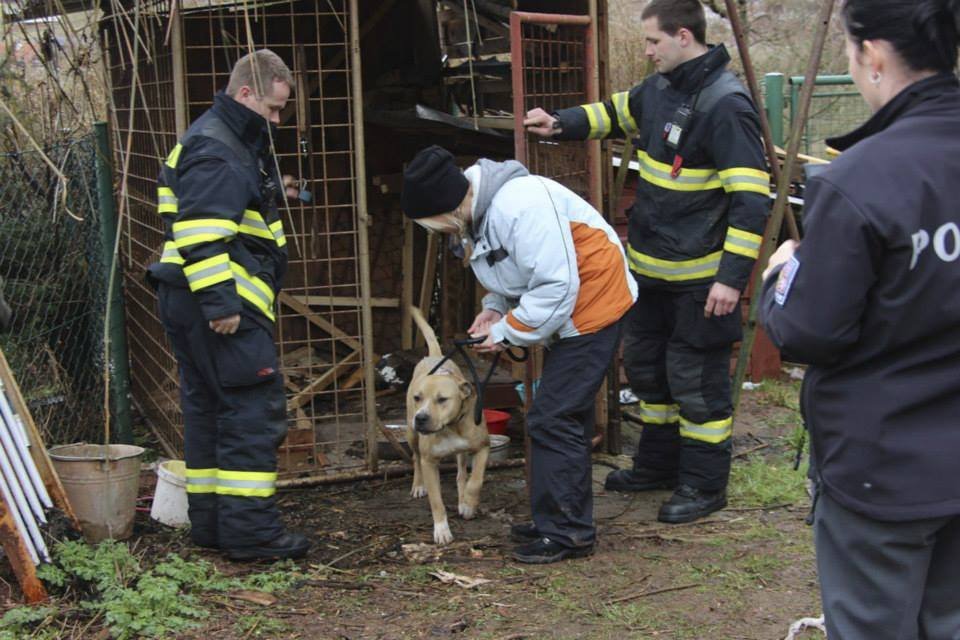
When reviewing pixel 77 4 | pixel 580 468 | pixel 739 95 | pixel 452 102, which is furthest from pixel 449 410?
pixel 77 4

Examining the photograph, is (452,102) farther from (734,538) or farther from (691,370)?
(734,538)

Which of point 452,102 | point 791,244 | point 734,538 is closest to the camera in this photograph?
point 791,244

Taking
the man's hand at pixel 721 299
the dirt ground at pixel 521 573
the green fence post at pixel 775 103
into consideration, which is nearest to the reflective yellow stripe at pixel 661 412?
the dirt ground at pixel 521 573

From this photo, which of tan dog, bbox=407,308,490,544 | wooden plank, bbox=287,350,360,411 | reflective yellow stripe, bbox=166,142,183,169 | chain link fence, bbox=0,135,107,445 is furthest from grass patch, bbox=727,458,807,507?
chain link fence, bbox=0,135,107,445

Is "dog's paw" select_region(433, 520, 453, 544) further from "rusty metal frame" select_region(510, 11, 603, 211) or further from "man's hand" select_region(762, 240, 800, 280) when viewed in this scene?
"man's hand" select_region(762, 240, 800, 280)

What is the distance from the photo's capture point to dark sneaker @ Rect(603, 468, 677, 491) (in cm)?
585

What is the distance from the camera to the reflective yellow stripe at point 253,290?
4.61 metres

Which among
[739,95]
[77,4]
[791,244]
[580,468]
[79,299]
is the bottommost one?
[580,468]

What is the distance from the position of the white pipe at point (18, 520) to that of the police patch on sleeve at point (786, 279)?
3251 mm

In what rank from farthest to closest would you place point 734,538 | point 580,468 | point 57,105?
1. point 57,105
2. point 734,538
3. point 580,468

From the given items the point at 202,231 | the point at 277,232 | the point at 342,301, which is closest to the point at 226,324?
the point at 202,231

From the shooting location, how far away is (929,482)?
226cm

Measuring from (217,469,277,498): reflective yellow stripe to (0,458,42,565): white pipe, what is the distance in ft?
2.70

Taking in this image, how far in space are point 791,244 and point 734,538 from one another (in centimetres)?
284
